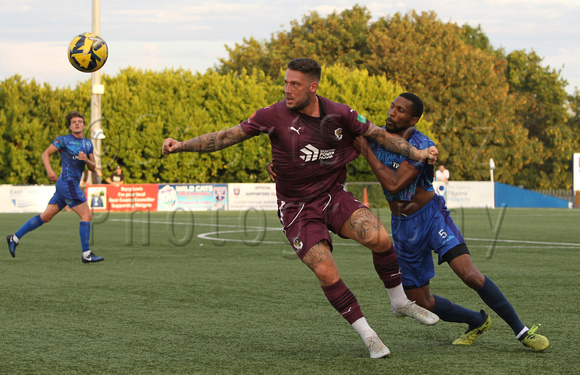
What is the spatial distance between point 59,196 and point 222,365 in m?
8.32

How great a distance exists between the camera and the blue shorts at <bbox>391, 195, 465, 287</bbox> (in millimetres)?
5926

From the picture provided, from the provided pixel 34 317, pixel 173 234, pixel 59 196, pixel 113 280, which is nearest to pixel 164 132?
pixel 173 234

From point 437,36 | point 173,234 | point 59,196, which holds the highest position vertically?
point 437,36

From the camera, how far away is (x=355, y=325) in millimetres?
5461

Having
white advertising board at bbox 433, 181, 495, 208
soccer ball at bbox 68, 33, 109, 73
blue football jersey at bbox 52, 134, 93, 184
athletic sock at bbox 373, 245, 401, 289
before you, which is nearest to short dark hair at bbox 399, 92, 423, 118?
athletic sock at bbox 373, 245, 401, 289

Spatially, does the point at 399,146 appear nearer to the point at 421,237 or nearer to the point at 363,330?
the point at 421,237

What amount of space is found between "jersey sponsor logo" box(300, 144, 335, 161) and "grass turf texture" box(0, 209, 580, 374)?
4.66 feet

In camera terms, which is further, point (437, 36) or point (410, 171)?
point (437, 36)

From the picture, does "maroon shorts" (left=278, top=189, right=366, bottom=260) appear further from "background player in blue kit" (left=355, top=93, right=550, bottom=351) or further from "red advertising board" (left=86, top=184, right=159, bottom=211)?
"red advertising board" (left=86, top=184, right=159, bottom=211)

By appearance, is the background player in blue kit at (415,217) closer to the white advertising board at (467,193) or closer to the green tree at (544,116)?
the white advertising board at (467,193)

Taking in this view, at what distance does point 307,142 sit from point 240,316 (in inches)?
86.5

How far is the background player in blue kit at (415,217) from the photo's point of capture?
592 centimetres

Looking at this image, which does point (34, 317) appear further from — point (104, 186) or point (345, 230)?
point (104, 186)

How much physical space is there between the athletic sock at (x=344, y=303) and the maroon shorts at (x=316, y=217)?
1.20 ft
